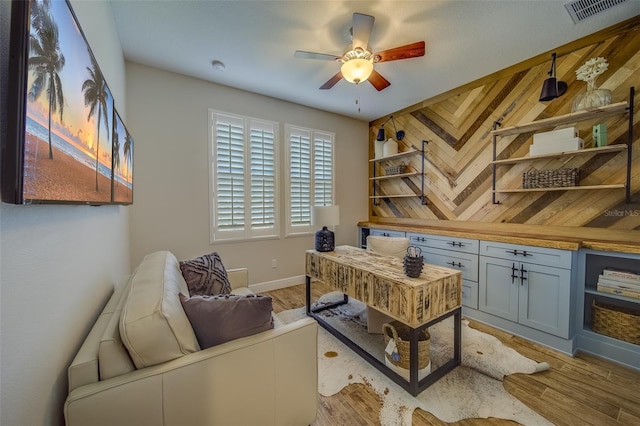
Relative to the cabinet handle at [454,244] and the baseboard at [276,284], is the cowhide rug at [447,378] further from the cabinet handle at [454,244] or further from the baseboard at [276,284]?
the baseboard at [276,284]

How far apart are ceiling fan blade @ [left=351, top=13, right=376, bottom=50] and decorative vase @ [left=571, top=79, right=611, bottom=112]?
2.11 m

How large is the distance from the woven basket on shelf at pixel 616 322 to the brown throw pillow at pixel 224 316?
2.91m

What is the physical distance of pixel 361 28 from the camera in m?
1.98

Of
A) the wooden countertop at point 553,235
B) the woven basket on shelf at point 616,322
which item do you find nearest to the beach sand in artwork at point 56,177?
the wooden countertop at point 553,235

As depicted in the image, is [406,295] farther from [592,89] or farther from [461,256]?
[592,89]

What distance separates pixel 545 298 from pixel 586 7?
248cm

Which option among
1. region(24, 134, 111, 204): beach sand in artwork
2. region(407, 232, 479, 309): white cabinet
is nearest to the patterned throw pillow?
region(24, 134, 111, 204): beach sand in artwork

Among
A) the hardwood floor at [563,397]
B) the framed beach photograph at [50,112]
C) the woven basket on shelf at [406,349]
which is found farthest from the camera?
the woven basket on shelf at [406,349]

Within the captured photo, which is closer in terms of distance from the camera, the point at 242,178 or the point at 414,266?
the point at 414,266

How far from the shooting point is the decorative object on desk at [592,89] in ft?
7.28

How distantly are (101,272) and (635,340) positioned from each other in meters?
4.02

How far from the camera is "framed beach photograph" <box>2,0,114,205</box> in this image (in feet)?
2.01

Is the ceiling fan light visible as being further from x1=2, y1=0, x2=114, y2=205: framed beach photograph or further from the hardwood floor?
the hardwood floor

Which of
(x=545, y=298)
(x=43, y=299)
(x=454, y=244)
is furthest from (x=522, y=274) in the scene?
(x=43, y=299)
